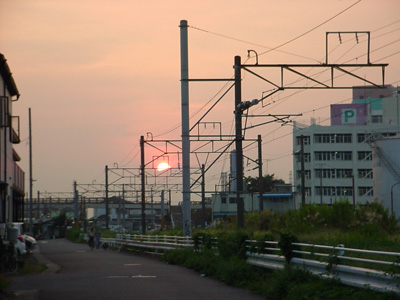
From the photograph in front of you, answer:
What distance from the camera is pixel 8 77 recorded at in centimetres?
3788

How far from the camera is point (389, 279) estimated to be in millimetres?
11336

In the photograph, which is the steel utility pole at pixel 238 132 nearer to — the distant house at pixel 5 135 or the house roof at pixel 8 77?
the distant house at pixel 5 135

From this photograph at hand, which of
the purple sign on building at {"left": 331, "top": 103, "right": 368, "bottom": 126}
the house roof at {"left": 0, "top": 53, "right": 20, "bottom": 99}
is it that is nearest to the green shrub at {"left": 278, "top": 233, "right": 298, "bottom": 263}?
the house roof at {"left": 0, "top": 53, "right": 20, "bottom": 99}

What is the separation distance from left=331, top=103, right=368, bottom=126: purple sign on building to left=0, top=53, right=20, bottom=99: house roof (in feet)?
223

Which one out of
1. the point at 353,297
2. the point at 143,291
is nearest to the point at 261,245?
the point at 143,291

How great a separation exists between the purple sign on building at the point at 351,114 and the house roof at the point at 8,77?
223 ft

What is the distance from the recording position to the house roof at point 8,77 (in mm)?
34969

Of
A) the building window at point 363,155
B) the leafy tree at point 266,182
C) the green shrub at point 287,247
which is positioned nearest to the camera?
the green shrub at point 287,247

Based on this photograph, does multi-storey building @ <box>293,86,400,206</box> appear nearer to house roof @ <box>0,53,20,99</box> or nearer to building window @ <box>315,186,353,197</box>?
building window @ <box>315,186,353,197</box>

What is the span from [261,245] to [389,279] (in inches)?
303

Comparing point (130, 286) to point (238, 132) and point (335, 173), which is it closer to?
point (238, 132)

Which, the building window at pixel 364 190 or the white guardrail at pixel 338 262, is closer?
the white guardrail at pixel 338 262

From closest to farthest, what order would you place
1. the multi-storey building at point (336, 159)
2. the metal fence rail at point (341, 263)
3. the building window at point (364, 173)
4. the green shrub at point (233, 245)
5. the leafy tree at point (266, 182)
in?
the metal fence rail at point (341, 263) < the green shrub at point (233, 245) < the multi-storey building at point (336, 159) < the building window at point (364, 173) < the leafy tree at point (266, 182)

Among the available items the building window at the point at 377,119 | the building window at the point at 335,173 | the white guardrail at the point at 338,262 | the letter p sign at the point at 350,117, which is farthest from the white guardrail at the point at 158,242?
the building window at the point at 377,119
